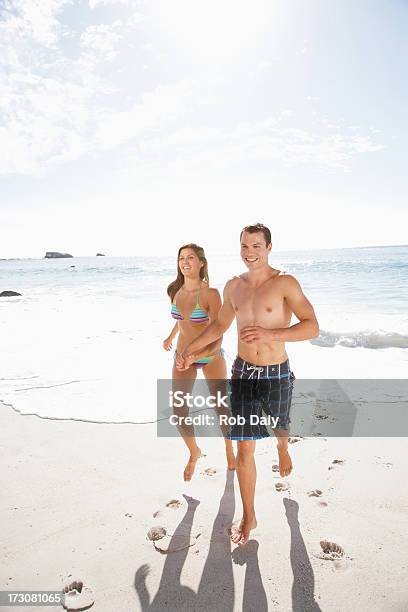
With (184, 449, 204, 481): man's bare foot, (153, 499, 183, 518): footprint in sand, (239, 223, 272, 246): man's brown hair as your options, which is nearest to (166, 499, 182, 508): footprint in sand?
(153, 499, 183, 518): footprint in sand

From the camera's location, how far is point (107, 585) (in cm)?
248

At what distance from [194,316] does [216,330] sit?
1.75 feet

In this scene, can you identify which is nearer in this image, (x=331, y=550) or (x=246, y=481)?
(x=331, y=550)

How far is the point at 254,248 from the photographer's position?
9.66 feet

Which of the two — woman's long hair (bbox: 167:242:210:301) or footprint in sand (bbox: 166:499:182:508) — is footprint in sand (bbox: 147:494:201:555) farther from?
woman's long hair (bbox: 167:242:210:301)

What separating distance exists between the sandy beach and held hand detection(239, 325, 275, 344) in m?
1.52

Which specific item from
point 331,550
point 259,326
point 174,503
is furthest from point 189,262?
point 331,550

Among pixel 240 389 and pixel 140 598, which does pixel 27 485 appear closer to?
pixel 140 598

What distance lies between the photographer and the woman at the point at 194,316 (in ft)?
12.0

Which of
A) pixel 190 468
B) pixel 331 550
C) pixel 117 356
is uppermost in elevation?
pixel 190 468

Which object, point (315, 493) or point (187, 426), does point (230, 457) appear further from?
point (315, 493)

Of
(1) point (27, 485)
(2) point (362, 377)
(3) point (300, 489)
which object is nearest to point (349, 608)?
(3) point (300, 489)

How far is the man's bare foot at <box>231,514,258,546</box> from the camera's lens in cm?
280

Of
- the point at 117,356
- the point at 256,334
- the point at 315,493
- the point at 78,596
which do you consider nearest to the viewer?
the point at 78,596
